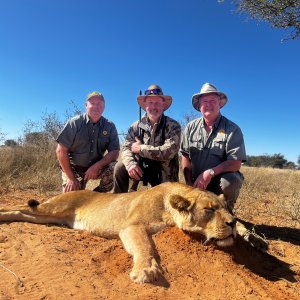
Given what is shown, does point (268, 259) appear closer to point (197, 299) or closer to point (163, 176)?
point (197, 299)

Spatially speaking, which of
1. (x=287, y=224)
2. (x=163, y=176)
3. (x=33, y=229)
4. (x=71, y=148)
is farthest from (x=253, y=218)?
(x=33, y=229)

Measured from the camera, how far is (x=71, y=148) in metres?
6.80

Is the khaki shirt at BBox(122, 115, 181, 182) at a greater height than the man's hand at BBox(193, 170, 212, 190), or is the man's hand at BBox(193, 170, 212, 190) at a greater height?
the khaki shirt at BBox(122, 115, 181, 182)

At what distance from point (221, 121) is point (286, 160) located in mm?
37054

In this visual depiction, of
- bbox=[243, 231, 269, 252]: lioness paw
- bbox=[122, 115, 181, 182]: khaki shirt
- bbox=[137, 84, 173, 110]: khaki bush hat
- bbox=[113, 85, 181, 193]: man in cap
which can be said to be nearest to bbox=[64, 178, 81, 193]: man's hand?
bbox=[113, 85, 181, 193]: man in cap

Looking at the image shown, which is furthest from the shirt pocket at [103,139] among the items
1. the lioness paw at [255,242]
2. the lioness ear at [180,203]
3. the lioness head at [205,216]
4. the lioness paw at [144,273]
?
the lioness paw at [144,273]

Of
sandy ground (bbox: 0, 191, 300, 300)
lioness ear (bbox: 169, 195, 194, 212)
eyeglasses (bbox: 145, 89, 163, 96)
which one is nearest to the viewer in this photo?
sandy ground (bbox: 0, 191, 300, 300)

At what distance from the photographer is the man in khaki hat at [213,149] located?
5.50 metres

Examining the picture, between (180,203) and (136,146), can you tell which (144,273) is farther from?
(136,146)

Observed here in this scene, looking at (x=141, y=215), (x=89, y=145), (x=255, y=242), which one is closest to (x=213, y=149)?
(x=255, y=242)

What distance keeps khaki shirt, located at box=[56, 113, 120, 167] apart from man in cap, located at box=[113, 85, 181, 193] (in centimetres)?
69

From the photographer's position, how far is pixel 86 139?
22.3 ft

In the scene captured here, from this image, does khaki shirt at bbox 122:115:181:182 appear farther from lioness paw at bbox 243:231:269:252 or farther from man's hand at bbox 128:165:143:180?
lioness paw at bbox 243:231:269:252

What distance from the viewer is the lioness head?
12.4 feet
